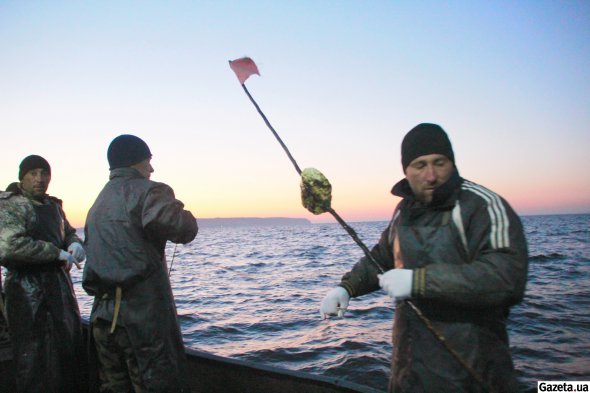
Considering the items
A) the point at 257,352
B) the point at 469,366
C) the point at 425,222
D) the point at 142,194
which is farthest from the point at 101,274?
the point at 257,352

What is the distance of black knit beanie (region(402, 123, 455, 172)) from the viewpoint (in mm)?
2252

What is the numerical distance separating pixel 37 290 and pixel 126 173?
207cm

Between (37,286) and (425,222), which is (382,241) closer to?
(425,222)

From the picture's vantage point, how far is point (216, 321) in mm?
11727

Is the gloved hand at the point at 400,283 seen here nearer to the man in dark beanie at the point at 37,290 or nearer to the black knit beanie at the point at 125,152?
the black knit beanie at the point at 125,152

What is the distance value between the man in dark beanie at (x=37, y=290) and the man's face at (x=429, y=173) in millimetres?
4116

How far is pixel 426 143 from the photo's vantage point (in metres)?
2.27

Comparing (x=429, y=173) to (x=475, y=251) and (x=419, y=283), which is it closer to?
(x=475, y=251)

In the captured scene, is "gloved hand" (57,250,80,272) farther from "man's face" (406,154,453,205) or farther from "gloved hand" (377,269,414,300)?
"man's face" (406,154,453,205)

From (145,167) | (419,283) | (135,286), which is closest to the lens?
(419,283)

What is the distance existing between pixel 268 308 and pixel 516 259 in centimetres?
1203

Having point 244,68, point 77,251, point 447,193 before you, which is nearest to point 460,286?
point 447,193

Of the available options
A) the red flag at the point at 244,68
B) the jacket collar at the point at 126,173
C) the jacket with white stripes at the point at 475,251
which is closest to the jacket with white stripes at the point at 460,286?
the jacket with white stripes at the point at 475,251

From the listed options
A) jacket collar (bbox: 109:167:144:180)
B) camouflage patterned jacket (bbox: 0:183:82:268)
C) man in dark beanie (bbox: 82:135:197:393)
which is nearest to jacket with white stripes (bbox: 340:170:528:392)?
man in dark beanie (bbox: 82:135:197:393)
